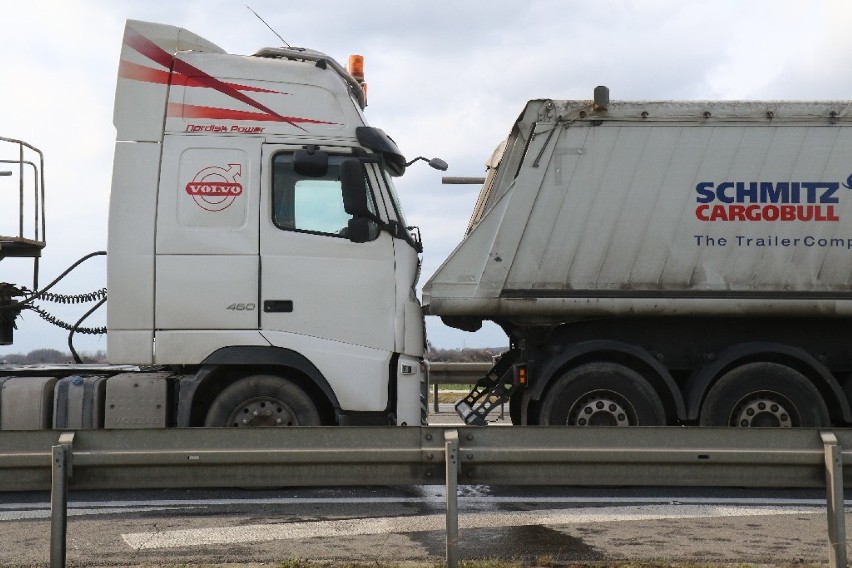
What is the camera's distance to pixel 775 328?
25.2ft

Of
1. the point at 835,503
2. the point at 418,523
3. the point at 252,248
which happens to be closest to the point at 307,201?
the point at 252,248

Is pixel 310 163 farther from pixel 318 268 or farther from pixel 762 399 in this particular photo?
pixel 762 399

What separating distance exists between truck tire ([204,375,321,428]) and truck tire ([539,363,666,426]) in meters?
2.08

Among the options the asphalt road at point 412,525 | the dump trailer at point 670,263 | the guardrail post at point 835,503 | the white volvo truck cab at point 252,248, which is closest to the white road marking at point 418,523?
the asphalt road at point 412,525

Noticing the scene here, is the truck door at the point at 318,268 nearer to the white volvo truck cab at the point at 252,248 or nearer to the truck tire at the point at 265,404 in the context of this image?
the white volvo truck cab at the point at 252,248

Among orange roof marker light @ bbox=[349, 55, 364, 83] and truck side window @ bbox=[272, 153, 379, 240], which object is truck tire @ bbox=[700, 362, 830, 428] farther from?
orange roof marker light @ bbox=[349, 55, 364, 83]

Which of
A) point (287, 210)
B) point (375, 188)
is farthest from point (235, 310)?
point (375, 188)

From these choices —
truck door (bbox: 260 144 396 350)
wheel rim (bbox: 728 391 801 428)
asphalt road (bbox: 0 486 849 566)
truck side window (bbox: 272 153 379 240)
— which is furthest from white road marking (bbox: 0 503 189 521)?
Result: wheel rim (bbox: 728 391 801 428)

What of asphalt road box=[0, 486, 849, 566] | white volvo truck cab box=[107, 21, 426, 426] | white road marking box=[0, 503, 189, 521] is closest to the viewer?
asphalt road box=[0, 486, 849, 566]

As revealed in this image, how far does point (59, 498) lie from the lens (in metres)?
Answer: 4.07

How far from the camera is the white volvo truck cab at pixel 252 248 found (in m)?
7.00

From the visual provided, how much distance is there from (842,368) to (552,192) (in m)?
3.10

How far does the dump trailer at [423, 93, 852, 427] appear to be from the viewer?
24.4ft

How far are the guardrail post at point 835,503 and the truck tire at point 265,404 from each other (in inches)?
157
